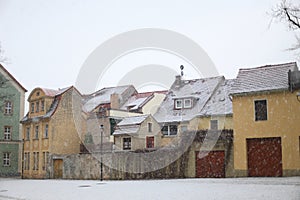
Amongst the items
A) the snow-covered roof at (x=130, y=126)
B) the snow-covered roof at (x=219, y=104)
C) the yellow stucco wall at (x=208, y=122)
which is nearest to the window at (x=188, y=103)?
the snow-covered roof at (x=219, y=104)

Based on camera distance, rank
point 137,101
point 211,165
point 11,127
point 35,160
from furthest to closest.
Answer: point 137,101 → point 11,127 → point 35,160 → point 211,165

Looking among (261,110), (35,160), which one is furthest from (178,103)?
(261,110)

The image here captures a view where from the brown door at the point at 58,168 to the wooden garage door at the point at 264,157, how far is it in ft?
64.1

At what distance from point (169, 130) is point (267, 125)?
52.0 ft

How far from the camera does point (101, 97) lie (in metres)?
61.8

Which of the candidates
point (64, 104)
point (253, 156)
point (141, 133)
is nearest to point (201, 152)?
point (253, 156)

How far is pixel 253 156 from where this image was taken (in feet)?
98.2

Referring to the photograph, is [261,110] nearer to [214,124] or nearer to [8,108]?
[214,124]

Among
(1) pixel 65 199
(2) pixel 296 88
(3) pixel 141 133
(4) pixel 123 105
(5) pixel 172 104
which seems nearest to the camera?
(1) pixel 65 199

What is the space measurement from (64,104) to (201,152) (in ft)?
59.1

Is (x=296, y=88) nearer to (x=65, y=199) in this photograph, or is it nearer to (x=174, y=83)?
(x=65, y=199)

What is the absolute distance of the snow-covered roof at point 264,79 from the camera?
29919 millimetres

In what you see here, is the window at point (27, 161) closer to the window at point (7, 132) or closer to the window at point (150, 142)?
the window at point (7, 132)

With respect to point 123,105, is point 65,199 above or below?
below
